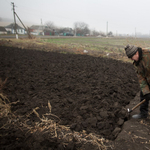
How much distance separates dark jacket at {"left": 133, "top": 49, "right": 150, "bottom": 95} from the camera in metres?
2.61

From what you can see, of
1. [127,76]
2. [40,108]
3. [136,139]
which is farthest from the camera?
[127,76]

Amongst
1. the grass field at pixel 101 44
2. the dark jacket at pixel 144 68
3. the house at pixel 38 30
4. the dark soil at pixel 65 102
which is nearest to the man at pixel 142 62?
the dark jacket at pixel 144 68

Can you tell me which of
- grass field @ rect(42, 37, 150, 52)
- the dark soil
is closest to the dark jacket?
the dark soil

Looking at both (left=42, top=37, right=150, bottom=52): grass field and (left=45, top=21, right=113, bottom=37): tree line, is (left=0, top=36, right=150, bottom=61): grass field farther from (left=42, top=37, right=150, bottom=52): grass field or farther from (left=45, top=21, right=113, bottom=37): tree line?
(left=45, top=21, right=113, bottom=37): tree line

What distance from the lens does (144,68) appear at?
2.70 metres

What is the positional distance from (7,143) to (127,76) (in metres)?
5.06

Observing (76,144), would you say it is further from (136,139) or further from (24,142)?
(136,139)

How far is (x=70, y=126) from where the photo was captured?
2777 mm

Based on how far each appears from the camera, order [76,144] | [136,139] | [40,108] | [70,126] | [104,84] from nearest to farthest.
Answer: [76,144]
[136,139]
[70,126]
[40,108]
[104,84]

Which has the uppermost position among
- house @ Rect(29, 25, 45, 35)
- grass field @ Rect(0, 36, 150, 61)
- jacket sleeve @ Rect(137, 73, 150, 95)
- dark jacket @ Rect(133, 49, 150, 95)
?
house @ Rect(29, 25, 45, 35)

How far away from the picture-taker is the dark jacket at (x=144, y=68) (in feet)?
8.56

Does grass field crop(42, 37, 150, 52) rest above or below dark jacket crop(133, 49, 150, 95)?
above

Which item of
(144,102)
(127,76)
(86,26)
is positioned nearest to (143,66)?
(144,102)

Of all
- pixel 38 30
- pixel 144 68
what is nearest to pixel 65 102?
pixel 144 68
